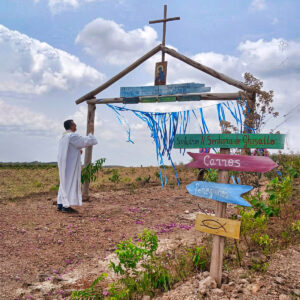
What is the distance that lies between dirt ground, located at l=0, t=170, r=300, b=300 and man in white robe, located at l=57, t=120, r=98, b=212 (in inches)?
13.5

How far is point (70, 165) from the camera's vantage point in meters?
7.79

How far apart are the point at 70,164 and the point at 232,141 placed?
4.87 metres

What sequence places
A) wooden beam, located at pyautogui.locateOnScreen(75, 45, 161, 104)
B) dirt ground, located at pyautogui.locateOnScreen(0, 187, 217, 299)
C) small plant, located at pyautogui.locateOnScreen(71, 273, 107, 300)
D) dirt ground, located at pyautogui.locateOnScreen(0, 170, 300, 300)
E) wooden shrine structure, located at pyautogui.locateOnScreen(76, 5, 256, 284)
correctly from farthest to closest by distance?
1. wooden beam, located at pyautogui.locateOnScreen(75, 45, 161, 104)
2. wooden shrine structure, located at pyautogui.locateOnScreen(76, 5, 256, 284)
3. dirt ground, located at pyautogui.locateOnScreen(0, 187, 217, 299)
4. dirt ground, located at pyautogui.locateOnScreen(0, 170, 300, 300)
5. small plant, located at pyautogui.locateOnScreen(71, 273, 107, 300)

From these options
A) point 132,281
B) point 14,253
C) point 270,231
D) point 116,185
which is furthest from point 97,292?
point 116,185

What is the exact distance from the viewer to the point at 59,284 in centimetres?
417

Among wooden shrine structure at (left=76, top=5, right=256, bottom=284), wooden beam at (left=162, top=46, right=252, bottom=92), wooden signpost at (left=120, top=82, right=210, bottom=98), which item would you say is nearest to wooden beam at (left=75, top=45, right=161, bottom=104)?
wooden shrine structure at (left=76, top=5, right=256, bottom=284)

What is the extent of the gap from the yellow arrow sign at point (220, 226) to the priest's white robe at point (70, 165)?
4.53m

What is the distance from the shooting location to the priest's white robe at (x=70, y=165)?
7.62 m

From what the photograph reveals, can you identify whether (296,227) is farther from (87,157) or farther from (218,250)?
(87,157)

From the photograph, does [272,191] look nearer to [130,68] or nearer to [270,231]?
[270,231]

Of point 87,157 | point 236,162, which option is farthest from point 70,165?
point 236,162

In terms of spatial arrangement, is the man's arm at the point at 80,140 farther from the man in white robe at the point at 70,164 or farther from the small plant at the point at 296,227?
the small plant at the point at 296,227

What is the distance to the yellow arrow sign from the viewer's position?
11.4 ft

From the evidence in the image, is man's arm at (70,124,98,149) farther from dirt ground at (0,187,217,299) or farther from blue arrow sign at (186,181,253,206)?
blue arrow sign at (186,181,253,206)
